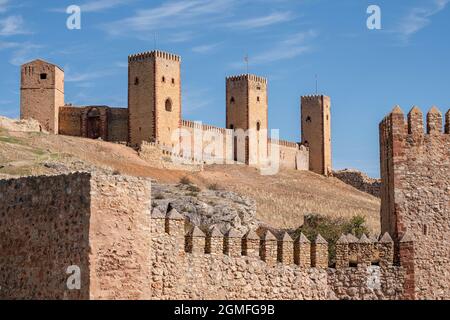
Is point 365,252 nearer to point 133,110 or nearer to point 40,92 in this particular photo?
point 133,110

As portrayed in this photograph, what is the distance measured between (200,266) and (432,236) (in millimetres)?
5974

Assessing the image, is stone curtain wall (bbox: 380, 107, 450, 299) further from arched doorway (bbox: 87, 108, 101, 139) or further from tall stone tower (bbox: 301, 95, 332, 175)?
tall stone tower (bbox: 301, 95, 332, 175)

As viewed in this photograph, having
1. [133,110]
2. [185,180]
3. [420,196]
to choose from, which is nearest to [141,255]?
[420,196]

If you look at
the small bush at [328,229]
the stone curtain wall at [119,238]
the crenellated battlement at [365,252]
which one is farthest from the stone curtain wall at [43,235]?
the small bush at [328,229]

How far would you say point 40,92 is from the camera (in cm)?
7250

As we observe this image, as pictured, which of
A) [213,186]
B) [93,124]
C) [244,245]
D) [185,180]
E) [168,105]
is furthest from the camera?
[93,124]

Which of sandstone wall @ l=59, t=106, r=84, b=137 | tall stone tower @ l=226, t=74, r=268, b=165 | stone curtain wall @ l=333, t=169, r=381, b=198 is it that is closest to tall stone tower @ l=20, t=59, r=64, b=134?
sandstone wall @ l=59, t=106, r=84, b=137

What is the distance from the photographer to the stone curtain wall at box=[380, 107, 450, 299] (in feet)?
72.1

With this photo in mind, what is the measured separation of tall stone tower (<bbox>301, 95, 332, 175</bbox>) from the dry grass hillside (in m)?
12.8

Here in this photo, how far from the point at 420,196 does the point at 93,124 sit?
54.5 m

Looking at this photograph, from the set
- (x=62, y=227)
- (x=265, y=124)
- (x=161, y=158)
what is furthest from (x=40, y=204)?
(x=265, y=124)
